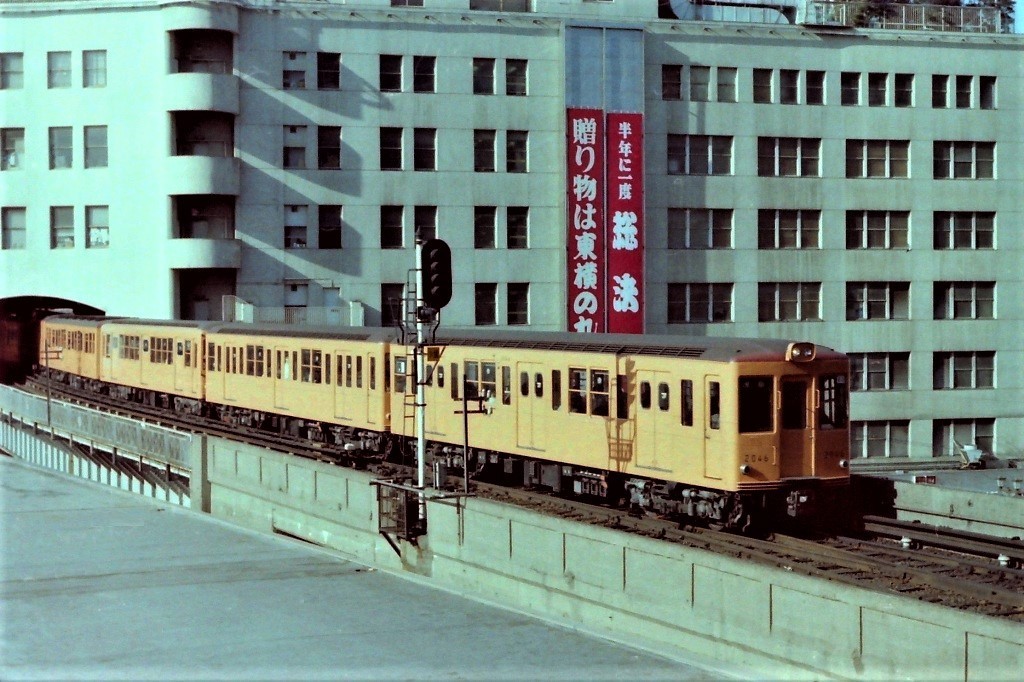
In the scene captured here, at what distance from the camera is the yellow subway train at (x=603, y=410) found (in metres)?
20.0

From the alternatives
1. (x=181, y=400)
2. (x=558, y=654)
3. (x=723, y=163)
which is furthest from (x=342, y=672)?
(x=723, y=163)

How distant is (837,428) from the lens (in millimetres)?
20828

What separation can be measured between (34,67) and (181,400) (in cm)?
1646

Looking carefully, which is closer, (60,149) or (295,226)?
(295,226)

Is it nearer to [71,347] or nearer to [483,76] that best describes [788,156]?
[483,76]

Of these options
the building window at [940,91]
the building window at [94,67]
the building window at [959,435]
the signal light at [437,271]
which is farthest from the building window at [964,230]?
the signal light at [437,271]

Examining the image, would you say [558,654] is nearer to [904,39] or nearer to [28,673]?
[28,673]

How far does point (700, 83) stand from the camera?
163 feet

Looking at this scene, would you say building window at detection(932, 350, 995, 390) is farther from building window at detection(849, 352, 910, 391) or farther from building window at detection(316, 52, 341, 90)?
building window at detection(316, 52, 341, 90)

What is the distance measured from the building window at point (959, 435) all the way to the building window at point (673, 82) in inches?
659

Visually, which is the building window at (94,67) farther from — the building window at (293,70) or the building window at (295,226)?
the building window at (295,226)

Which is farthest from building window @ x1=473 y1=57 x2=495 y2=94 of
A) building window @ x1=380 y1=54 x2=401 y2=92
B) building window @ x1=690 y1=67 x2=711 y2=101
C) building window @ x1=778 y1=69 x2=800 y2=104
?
building window @ x1=778 y1=69 x2=800 y2=104

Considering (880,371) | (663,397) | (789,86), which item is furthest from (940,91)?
(663,397)

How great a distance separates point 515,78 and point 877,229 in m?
15.6
